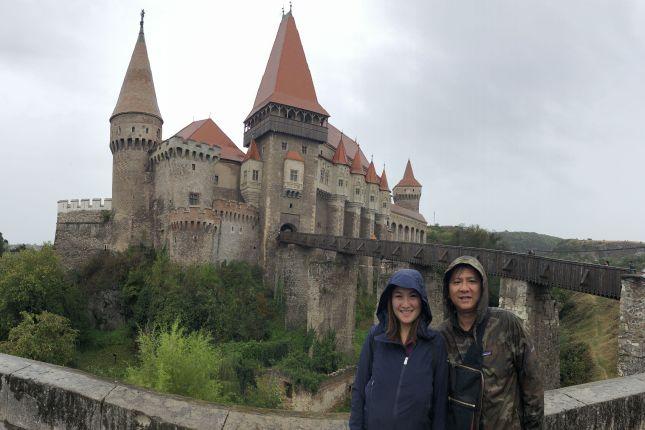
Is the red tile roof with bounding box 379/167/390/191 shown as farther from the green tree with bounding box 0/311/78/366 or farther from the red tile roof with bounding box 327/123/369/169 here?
the green tree with bounding box 0/311/78/366

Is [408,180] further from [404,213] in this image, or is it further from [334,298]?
[334,298]

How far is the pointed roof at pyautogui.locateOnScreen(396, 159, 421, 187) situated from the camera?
211 feet

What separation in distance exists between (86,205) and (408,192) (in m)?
44.2

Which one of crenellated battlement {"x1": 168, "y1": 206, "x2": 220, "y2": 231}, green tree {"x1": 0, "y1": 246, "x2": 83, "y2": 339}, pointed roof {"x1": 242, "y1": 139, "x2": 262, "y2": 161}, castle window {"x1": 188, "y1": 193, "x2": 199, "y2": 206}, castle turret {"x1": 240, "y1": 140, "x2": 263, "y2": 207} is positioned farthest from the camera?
pointed roof {"x1": 242, "y1": 139, "x2": 262, "y2": 161}

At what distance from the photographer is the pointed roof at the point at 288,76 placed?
35438mm

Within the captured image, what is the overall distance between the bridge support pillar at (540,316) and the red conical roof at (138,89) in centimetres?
2733

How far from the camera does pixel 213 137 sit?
35.0 meters

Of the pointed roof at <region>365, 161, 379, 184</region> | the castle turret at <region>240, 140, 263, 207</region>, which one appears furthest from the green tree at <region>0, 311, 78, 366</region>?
the pointed roof at <region>365, 161, 379, 184</region>

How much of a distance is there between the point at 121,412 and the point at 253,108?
36.2 m

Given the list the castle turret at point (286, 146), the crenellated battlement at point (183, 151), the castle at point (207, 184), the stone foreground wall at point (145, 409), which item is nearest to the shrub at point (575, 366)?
the stone foreground wall at point (145, 409)

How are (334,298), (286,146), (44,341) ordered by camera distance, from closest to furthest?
(44,341) < (334,298) < (286,146)

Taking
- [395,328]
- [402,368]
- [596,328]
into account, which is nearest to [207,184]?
[596,328]

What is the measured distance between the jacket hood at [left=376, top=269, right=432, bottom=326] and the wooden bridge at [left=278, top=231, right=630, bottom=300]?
988 centimetres

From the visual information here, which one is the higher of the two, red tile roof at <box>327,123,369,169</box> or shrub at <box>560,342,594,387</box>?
red tile roof at <box>327,123,369,169</box>
